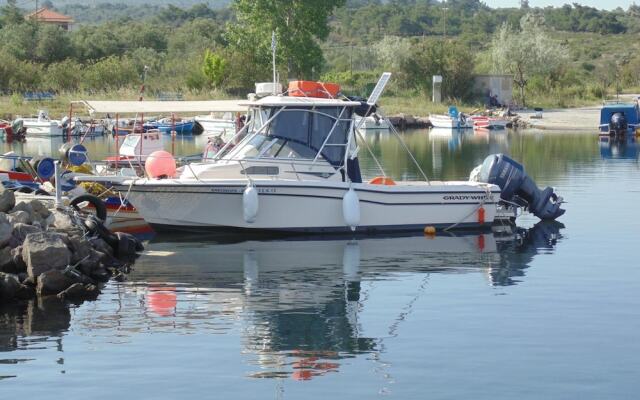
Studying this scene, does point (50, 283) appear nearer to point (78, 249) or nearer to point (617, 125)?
point (78, 249)

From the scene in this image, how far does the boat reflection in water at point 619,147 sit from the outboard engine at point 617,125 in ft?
2.59

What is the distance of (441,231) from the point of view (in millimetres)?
24844

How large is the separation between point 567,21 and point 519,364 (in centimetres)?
15783

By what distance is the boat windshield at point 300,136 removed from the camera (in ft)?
77.4

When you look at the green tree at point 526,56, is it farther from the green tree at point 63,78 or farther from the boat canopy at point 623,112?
the green tree at point 63,78

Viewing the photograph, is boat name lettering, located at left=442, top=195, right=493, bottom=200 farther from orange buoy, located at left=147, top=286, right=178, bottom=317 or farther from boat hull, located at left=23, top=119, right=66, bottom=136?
boat hull, located at left=23, top=119, right=66, bottom=136

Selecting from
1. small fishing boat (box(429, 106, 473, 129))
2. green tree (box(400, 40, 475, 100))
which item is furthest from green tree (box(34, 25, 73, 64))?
small fishing boat (box(429, 106, 473, 129))

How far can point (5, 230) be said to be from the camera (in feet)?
61.0

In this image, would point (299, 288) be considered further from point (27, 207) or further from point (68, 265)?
point (27, 207)

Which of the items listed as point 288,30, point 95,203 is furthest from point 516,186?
point 288,30

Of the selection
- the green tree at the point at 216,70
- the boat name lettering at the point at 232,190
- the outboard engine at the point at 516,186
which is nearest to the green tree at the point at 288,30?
the green tree at the point at 216,70

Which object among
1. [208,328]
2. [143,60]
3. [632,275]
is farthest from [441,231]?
[143,60]

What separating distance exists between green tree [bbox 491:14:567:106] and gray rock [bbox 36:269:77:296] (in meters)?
66.9

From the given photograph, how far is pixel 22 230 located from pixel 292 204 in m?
Answer: 6.05
